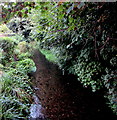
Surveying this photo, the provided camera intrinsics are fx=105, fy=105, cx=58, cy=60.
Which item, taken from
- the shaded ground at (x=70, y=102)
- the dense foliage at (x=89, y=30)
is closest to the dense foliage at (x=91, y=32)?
the dense foliage at (x=89, y=30)

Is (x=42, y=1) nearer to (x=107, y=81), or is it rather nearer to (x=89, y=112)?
(x=107, y=81)

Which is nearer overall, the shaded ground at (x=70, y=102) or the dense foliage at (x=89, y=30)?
the dense foliage at (x=89, y=30)

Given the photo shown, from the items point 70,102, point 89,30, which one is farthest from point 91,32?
point 70,102

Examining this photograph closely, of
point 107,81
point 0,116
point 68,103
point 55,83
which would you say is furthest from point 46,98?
point 107,81

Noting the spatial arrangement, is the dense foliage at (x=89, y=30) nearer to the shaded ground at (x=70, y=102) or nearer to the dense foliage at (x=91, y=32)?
the dense foliage at (x=91, y=32)

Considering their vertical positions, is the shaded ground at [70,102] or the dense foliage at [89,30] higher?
the dense foliage at [89,30]

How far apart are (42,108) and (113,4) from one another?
7.72ft

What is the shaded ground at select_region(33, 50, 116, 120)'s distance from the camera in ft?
7.29

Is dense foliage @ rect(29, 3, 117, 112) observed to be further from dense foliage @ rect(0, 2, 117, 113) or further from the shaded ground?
the shaded ground

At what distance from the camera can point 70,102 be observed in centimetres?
266

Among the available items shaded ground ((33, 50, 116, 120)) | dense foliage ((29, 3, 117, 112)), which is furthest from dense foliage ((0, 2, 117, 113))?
shaded ground ((33, 50, 116, 120))

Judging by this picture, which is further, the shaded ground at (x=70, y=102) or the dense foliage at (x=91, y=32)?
the shaded ground at (x=70, y=102)

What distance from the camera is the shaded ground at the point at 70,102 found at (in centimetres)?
222

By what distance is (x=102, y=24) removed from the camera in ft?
5.15
